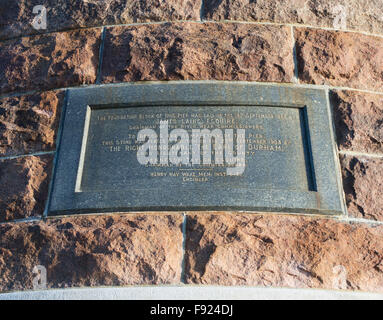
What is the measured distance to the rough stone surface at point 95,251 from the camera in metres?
2.37

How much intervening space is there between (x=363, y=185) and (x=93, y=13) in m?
2.26

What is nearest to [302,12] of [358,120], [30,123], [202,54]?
[202,54]

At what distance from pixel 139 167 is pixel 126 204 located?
25 centimetres

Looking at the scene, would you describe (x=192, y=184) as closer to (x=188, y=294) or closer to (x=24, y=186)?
(x=188, y=294)

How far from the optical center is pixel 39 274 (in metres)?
2.43

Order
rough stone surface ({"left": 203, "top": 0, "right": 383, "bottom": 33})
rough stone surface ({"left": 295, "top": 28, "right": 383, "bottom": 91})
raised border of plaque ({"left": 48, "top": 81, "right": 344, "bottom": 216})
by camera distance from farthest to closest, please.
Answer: rough stone surface ({"left": 203, "top": 0, "right": 383, "bottom": 33}) < rough stone surface ({"left": 295, "top": 28, "right": 383, "bottom": 91}) < raised border of plaque ({"left": 48, "top": 81, "right": 344, "bottom": 216})

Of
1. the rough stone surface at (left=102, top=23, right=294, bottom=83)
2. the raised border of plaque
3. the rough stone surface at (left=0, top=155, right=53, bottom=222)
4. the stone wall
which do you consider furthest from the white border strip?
the rough stone surface at (left=102, top=23, right=294, bottom=83)

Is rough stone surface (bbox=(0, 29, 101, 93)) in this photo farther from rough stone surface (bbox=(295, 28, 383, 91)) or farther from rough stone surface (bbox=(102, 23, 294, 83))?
rough stone surface (bbox=(295, 28, 383, 91))

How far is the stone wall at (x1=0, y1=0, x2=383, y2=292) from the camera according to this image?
240cm

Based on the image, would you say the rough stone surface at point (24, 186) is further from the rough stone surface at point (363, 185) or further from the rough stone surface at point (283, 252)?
the rough stone surface at point (363, 185)

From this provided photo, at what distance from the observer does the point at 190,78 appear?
3059mm

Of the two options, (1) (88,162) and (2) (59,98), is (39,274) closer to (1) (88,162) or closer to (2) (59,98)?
(1) (88,162)

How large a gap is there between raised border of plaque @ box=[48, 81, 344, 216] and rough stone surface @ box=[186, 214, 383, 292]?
3.9 inches
